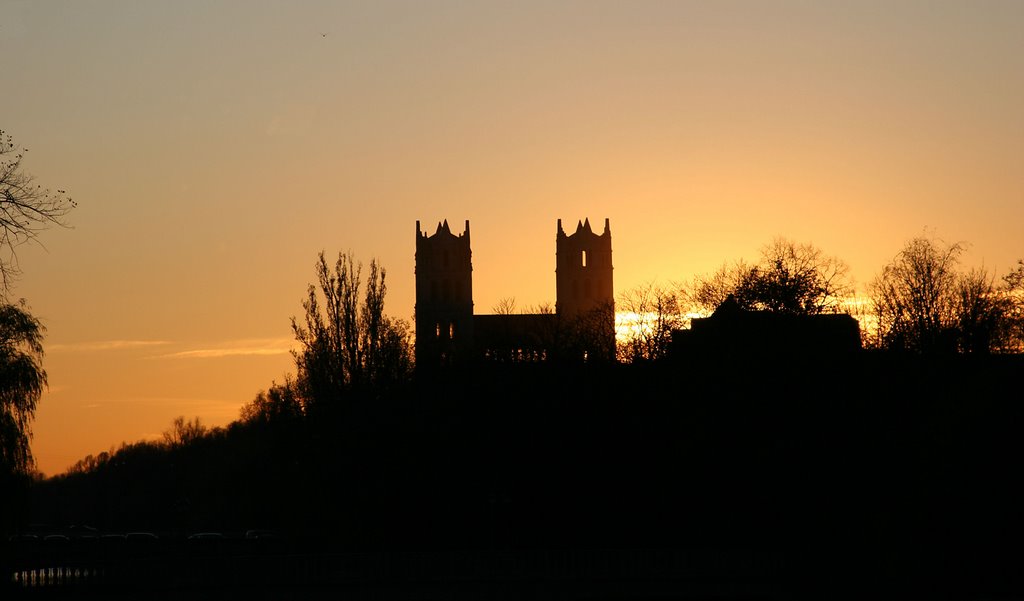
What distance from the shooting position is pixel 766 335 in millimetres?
51094

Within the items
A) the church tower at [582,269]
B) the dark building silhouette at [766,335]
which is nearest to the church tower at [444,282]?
the church tower at [582,269]

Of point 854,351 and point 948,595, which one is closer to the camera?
point 948,595

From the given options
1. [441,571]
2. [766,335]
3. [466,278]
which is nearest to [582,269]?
[466,278]

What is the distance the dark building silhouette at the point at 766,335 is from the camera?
1997 inches

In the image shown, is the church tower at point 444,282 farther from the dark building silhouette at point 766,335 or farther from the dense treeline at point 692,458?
the dark building silhouette at point 766,335

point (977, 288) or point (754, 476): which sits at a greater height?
point (977, 288)

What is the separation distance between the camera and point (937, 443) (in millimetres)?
41438

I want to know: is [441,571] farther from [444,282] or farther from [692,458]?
[444,282]

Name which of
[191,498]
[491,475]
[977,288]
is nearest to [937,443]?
[491,475]

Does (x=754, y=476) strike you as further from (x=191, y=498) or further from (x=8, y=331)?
(x=191, y=498)

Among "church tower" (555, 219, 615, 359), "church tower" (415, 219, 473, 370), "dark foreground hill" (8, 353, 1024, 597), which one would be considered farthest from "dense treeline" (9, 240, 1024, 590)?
"church tower" (555, 219, 615, 359)

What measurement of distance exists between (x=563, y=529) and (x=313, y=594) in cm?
1319

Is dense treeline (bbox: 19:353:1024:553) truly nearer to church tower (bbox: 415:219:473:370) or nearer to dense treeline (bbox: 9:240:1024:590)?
dense treeline (bbox: 9:240:1024:590)

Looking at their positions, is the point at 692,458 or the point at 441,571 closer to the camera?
the point at 441,571
